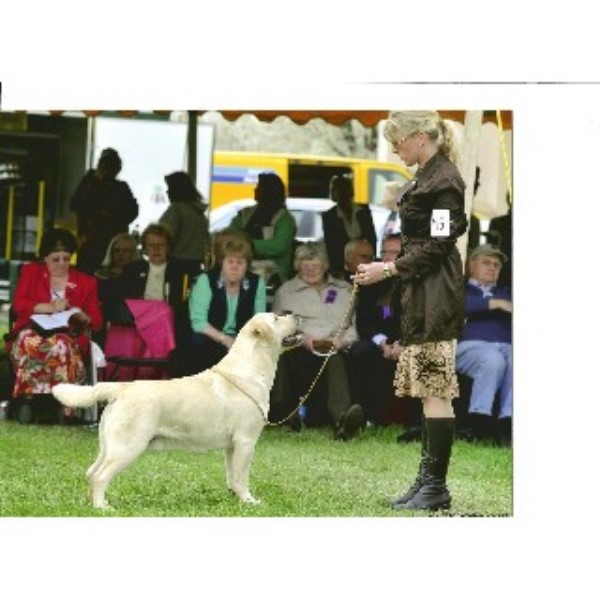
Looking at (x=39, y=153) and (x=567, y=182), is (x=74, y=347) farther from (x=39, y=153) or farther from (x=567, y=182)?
(x=39, y=153)

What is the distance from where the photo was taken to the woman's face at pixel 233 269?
9.84 m

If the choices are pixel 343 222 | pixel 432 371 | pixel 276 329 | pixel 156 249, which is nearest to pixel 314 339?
pixel 156 249

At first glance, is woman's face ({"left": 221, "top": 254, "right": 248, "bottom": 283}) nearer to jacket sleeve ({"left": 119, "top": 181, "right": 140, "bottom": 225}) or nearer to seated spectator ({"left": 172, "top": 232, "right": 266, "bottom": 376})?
seated spectator ({"left": 172, "top": 232, "right": 266, "bottom": 376})

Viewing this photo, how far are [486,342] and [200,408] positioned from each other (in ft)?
10.8

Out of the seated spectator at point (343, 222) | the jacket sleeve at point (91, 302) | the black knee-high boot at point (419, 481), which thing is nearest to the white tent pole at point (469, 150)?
the seated spectator at point (343, 222)

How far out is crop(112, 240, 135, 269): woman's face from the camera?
35.9 ft

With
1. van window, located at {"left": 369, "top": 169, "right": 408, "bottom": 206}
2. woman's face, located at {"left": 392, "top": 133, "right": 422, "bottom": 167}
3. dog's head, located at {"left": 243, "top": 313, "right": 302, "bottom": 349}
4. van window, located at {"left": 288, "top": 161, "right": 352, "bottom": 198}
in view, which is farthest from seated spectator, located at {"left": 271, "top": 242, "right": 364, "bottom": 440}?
van window, located at {"left": 369, "top": 169, "right": 408, "bottom": 206}

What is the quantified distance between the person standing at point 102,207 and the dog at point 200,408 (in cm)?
452

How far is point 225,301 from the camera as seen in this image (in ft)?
32.5

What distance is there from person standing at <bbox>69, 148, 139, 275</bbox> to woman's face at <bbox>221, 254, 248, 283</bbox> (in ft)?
7.90

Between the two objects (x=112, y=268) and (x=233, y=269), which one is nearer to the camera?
(x=233, y=269)

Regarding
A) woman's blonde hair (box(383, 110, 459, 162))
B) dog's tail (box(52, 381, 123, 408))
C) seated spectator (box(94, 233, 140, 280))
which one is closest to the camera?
dog's tail (box(52, 381, 123, 408))

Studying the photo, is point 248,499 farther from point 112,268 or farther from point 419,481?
point 112,268

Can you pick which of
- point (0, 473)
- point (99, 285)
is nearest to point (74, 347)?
point (99, 285)
